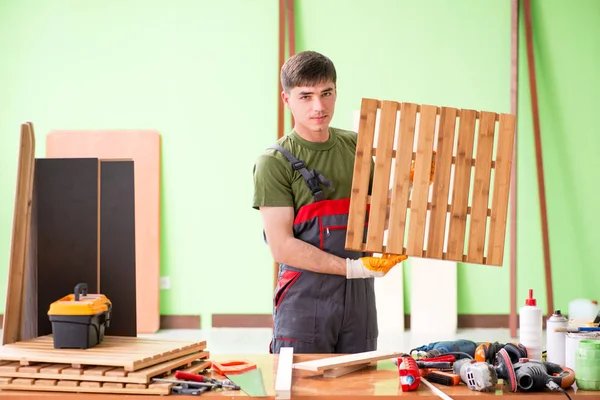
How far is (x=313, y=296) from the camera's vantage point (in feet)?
9.62

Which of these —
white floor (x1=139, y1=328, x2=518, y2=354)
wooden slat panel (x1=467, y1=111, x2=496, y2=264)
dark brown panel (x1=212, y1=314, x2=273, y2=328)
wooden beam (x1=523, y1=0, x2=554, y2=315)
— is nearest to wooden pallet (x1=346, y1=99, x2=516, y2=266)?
wooden slat panel (x1=467, y1=111, x2=496, y2=264)

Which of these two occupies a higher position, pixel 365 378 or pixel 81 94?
pixel 81 94

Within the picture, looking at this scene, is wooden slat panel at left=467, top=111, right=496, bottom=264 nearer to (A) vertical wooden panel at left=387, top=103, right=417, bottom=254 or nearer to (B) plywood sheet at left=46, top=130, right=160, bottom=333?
(A) vertical wooden panel at left=387, top=103, right=417, bottom=254

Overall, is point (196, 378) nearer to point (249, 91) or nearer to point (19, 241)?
point (19, 241)

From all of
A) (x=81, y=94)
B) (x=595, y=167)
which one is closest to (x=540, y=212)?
(x=595, y=167)

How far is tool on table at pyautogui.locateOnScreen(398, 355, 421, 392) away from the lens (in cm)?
215

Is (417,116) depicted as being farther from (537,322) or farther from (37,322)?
(37,322)

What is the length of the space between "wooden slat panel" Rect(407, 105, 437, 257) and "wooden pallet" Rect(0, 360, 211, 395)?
106 cm

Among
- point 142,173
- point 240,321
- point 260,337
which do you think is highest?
point 142,173

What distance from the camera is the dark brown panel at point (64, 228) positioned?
257cm

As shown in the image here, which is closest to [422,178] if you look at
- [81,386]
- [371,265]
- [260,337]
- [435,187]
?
[435,187]

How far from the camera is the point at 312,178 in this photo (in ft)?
9.69

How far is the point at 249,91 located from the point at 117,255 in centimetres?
455

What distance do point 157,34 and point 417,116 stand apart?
15.8 ft
